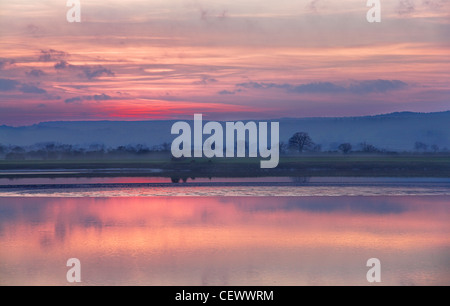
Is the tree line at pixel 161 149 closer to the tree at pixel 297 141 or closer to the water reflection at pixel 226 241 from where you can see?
the tree at pixel 297 141

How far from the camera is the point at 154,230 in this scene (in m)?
15.9

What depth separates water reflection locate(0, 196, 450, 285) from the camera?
11.2 m

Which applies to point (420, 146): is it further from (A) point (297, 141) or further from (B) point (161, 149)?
(B) point (161, 149)

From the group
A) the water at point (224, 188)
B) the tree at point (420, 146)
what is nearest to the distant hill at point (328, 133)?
the tree at point (420, 146)

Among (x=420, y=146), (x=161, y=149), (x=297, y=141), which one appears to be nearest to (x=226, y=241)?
(x=297, y=141)

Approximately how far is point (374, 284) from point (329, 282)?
837 millimetres

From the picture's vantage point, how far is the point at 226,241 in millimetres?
14352

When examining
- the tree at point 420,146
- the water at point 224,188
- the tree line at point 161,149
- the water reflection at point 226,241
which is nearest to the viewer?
the water reflection at point 226,241

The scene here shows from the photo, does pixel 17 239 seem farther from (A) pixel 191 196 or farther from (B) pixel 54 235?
(A) pixel 191 196

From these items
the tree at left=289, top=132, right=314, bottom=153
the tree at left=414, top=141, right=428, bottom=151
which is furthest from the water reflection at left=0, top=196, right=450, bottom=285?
the tree at left=414, top=141, right=428, bottom=151

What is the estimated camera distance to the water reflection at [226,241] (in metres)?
11.2

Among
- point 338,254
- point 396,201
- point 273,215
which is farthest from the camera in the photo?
point 396,201

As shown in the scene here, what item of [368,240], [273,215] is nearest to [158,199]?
[273,215]

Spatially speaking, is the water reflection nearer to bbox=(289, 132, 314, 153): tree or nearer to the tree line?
the tree line
